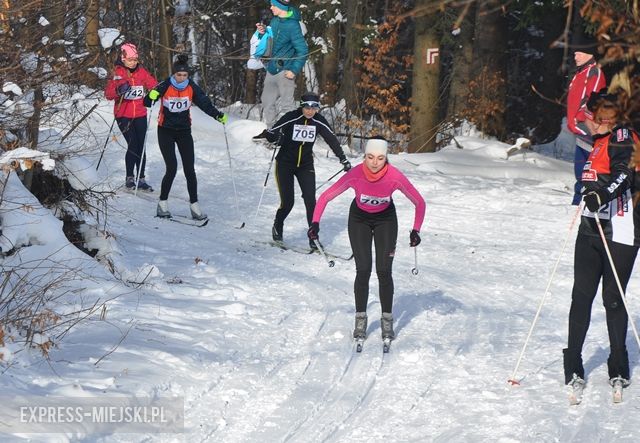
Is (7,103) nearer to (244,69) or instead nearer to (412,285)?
(412,285)

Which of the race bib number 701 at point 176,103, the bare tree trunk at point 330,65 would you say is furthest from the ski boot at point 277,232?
the bare tree trunk at point 330,65

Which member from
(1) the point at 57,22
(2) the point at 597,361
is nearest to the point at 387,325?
(2) the point at 597,361

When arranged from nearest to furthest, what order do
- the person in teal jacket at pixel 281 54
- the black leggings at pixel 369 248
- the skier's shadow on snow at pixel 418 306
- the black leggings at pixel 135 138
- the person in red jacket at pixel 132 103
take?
1. the black leggings at pixel 369 248
2. the skier's shadow on snow at pixel 418 306
3. the person in red jacket at pixel 132 103
4. the black leggings at pixel 135 138
5. the person in teal jacket at pixel 281 54

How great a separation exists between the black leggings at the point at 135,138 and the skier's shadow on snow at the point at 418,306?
5498 millimetres

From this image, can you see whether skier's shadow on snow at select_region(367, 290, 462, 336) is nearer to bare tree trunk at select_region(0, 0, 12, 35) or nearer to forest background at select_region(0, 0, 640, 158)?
forest background at select_region(0, 0, 640, 158)

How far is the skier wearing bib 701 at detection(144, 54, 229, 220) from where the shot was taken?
459 inches

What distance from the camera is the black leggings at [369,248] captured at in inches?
308

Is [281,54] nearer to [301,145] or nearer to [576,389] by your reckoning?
[301,145]

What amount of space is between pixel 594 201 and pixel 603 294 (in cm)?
80

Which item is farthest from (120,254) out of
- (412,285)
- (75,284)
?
(412,285)

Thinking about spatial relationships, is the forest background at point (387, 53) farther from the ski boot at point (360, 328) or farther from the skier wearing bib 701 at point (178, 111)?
the ski boot at point (360, 328)

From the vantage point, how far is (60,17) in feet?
25.8

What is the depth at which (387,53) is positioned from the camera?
21.6 meters

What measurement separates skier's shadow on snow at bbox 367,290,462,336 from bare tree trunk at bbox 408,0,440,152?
27.4 ft
